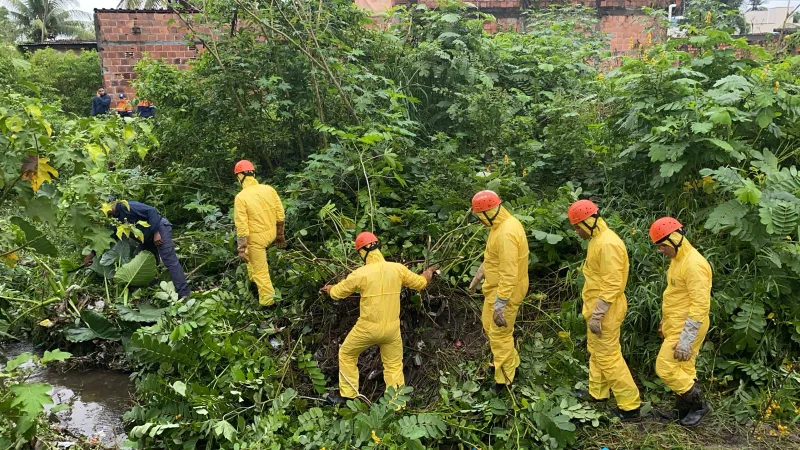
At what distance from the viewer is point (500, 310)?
4.30m

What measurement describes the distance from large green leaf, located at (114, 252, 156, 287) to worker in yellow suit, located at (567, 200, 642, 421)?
418 cm

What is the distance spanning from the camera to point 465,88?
7.81m

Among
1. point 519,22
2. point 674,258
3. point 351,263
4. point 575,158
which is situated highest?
point 519,22

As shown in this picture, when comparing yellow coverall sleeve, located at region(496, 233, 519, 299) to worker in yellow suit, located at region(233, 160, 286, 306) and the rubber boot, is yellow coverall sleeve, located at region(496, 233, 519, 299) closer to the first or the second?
the rubber boot

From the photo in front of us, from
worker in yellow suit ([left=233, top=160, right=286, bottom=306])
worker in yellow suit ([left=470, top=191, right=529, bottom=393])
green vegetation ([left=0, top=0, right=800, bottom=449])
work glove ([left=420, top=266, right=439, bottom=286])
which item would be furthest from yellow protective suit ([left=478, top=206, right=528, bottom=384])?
worker in yellow suit ([left=233, top=160, right=286, bottom=306])

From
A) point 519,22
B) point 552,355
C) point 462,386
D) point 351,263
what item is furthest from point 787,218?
point 519,22

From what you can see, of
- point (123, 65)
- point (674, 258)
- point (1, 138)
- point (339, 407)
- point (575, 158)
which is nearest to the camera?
point (1, 138)

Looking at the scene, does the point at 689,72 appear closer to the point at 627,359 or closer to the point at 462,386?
the point at 627,359

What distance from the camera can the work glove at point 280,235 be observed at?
6.00 meters

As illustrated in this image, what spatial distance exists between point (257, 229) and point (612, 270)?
3.35 metres

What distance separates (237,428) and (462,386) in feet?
5.61

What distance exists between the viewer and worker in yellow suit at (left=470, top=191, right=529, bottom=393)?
14.0 ft

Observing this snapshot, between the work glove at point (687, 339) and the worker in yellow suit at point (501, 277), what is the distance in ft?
3.82

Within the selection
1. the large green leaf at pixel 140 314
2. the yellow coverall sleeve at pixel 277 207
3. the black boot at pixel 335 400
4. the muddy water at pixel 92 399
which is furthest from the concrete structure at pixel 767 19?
the muddy water at pixel 92 399
